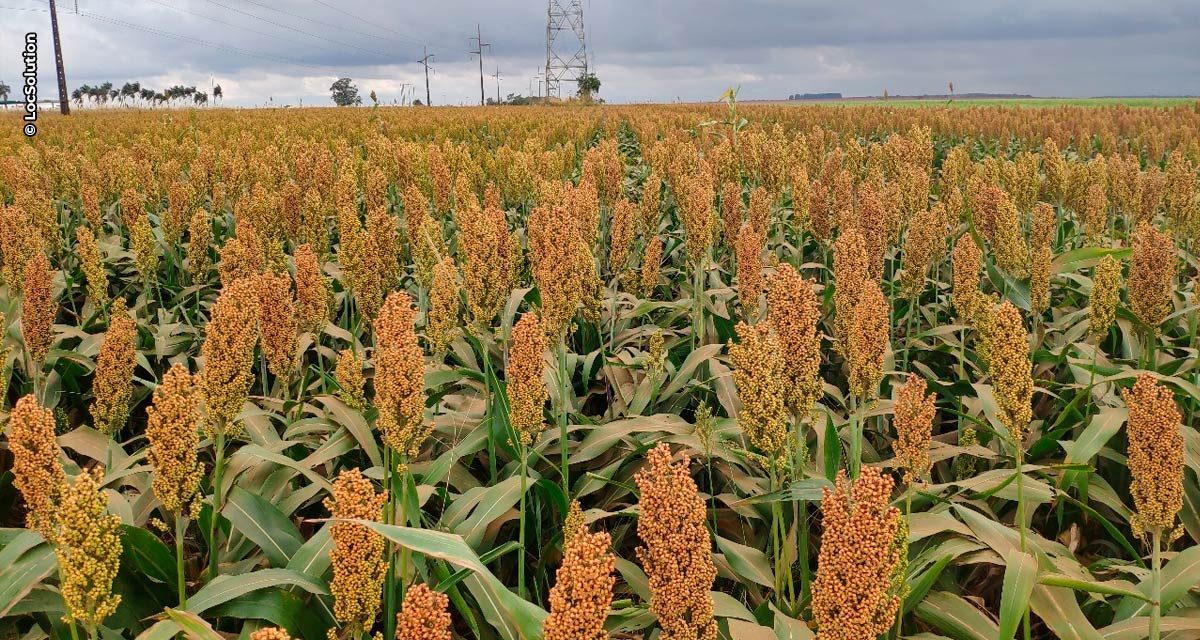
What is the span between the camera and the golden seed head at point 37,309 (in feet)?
9.65

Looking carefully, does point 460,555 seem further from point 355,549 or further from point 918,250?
point 918,250

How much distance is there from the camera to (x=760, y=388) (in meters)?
1.92

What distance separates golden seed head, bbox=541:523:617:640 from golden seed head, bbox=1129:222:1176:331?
3504 millimetres

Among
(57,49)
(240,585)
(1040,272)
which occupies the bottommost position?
(240,585)

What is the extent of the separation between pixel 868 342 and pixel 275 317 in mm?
2025

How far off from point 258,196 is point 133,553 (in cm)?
324

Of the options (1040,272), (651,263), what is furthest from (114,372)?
(1040,272)

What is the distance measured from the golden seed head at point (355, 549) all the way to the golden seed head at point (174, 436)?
45cm

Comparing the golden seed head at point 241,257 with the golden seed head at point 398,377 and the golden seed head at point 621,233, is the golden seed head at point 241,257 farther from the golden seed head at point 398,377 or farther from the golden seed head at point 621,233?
the golden seed head at point 621,233

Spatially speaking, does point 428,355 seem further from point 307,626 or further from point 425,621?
point 425,621

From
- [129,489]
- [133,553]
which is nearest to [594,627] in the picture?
[133,553]

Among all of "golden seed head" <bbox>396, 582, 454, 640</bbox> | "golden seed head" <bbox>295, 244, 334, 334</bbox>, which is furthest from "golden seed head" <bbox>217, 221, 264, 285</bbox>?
"golden seed head" <bbox>396, 582, 454, 640</bbox>

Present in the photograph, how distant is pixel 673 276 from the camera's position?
6590 mm

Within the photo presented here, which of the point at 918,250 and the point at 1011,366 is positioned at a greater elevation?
the point at 918,250
